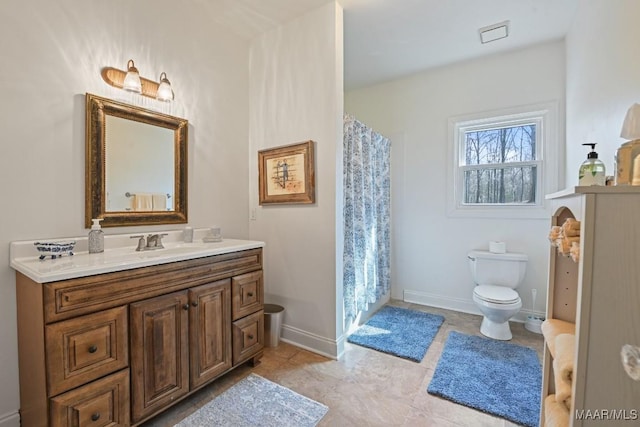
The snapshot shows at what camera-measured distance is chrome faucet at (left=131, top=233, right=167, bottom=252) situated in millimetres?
1727

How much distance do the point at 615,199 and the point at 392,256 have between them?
9.13 feet

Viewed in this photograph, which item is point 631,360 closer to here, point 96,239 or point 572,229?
point 572,229

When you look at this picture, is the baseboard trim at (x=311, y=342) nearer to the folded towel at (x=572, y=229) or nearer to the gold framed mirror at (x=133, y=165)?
the gold framed mirror at (x=133, y=165)

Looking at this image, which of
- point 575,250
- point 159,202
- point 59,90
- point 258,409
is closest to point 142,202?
point 159,202

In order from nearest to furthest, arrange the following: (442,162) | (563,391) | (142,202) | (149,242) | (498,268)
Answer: (563,391) < (149,242) < (142,202) < (498,268) < (442,162)

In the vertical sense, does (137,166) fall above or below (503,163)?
below

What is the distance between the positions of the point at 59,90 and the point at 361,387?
8.13ft

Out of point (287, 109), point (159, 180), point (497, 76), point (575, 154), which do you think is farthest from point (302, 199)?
point (497, 76)

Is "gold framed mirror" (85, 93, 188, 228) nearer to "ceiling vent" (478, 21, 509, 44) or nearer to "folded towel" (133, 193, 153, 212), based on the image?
"folded towel" (133, 193, 153, 212)

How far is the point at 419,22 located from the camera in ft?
7.51

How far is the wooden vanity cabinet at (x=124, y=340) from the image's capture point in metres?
1.11

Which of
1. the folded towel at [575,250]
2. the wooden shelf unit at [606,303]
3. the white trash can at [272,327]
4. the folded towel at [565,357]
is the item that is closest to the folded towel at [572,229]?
the folded towel at [575,250]

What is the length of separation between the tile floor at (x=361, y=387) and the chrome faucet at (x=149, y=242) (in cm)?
94

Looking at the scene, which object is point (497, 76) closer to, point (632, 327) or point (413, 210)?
point (413, 210)
